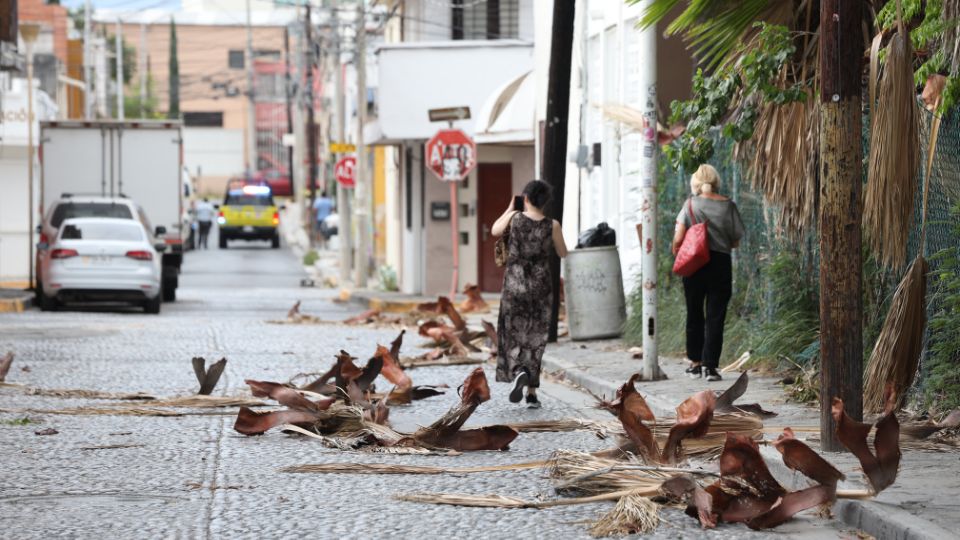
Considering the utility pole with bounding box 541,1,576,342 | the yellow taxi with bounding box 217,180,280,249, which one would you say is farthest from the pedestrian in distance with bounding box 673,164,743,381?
the yellow taxi with bounding box 217,180,280,249

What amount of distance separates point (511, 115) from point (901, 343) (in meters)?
17.9

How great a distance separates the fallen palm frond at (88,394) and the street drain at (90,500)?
430 cm

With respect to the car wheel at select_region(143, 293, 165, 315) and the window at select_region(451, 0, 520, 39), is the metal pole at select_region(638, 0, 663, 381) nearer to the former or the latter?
the car wheel at select_region(143, 293, 165, 315)

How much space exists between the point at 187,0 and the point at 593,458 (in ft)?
349

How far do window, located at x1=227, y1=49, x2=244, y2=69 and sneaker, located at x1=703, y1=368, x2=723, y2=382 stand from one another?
9398cm

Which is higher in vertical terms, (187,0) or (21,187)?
(187,0)

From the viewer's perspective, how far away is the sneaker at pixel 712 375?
12.9 metres

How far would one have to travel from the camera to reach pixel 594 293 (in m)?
17.4

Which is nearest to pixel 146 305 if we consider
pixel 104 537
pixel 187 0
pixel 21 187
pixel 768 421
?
pixel 21 187

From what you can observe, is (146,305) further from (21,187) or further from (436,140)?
(21,187)

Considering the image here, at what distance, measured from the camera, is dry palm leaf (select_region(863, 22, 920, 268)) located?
895cm

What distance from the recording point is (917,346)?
31.6ft

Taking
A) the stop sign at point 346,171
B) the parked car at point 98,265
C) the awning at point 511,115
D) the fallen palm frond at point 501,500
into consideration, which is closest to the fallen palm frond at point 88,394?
the fallen palm frond at point 501,500

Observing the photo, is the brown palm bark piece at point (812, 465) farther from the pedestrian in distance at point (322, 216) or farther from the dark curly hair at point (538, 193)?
the pedestrian in distance at point (322, 216)
